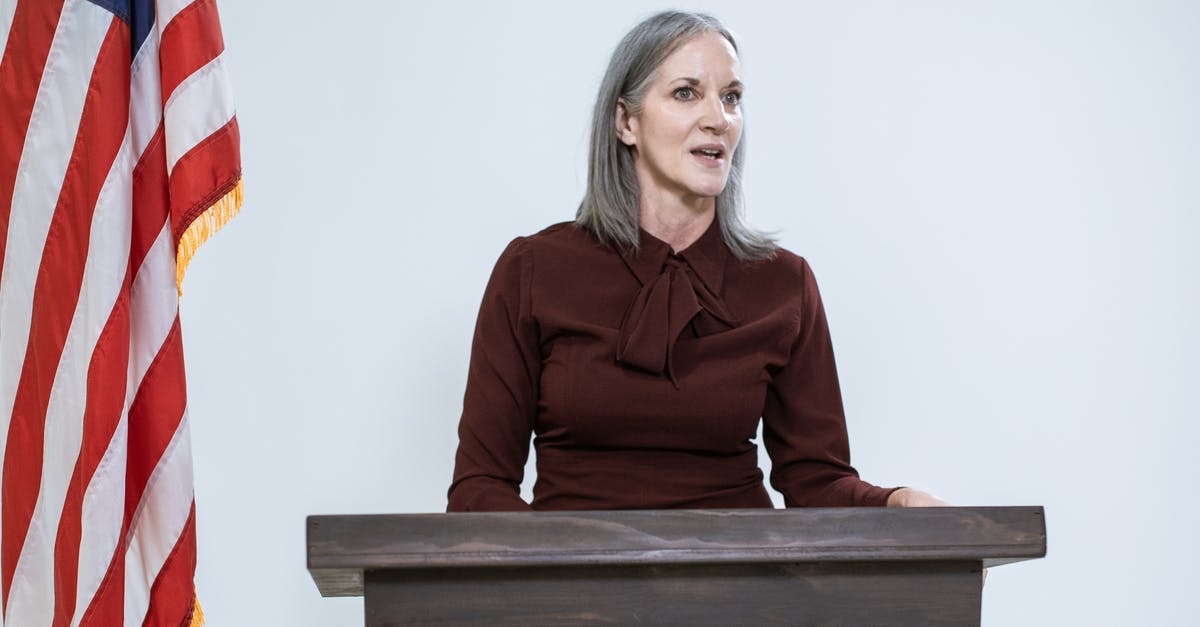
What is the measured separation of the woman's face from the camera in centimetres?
224

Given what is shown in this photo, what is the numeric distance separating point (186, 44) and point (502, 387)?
673mm

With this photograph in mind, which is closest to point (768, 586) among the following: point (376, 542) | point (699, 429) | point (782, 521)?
point (782, 521)

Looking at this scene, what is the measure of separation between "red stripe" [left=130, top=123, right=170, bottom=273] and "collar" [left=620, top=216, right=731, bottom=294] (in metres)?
0.69

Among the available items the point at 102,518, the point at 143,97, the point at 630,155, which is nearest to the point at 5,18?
the point at 143,97

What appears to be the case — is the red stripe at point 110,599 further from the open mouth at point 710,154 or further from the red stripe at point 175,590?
the open mouth at point 710,154

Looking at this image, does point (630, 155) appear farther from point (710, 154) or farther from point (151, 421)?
point (151, 421)

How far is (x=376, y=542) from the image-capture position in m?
1.50

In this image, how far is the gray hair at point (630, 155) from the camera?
2.29m

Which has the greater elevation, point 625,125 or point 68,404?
point 625,125

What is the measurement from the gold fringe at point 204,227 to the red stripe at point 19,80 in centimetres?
24

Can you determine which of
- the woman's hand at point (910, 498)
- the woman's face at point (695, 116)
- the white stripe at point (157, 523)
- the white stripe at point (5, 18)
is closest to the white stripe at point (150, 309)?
the white stripe at point (157, 523)

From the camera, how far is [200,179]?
2066mm

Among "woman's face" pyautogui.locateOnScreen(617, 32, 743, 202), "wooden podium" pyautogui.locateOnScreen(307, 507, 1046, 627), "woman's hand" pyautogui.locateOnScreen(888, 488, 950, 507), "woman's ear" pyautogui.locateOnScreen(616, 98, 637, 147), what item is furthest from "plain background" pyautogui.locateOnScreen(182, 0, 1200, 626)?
"wooden podium" pyautogui.locateOnScreen(307, 507, 1046, 627)

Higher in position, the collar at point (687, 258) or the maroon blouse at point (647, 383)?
the collar at point (687, 258)
